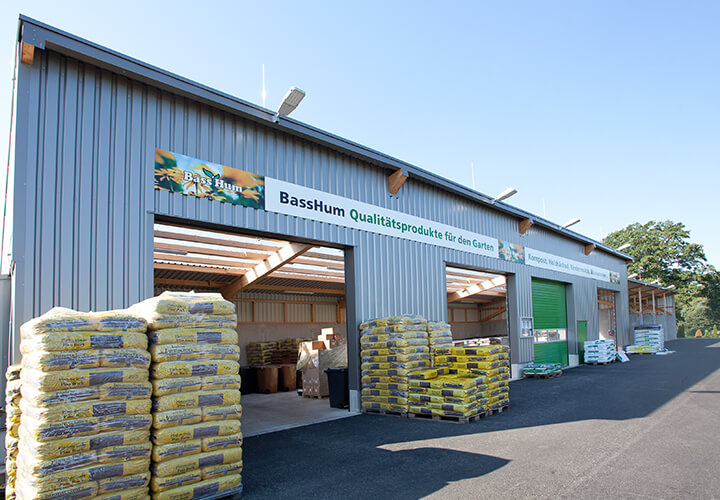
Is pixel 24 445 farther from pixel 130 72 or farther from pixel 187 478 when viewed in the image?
pixel 130 72

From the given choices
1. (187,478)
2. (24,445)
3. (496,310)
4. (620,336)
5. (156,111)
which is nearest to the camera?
(24,445)

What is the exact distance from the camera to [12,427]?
223 inches

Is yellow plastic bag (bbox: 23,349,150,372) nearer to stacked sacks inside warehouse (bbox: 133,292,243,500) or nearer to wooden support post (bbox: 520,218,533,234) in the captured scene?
stacked sacks inside warehouse (bbox: 133,292,243,500)

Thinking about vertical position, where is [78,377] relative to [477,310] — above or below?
above

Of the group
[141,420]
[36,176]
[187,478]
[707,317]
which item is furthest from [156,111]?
[707,317]

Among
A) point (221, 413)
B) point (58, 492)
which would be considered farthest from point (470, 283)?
point (58, 492)

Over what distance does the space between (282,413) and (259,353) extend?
7.45 metres

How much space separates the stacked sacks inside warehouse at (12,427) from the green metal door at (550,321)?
17.7m

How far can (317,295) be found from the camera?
76.0 feet

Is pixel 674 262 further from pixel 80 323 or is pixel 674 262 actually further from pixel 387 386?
pixel 80 323

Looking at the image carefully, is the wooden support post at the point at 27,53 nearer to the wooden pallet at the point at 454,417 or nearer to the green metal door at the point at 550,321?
the wooden pallet at the point at 454,417

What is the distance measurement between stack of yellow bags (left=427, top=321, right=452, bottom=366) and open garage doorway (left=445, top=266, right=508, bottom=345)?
14.8m

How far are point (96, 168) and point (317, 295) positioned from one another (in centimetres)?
1613

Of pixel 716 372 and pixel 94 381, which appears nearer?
pixel 94 381
